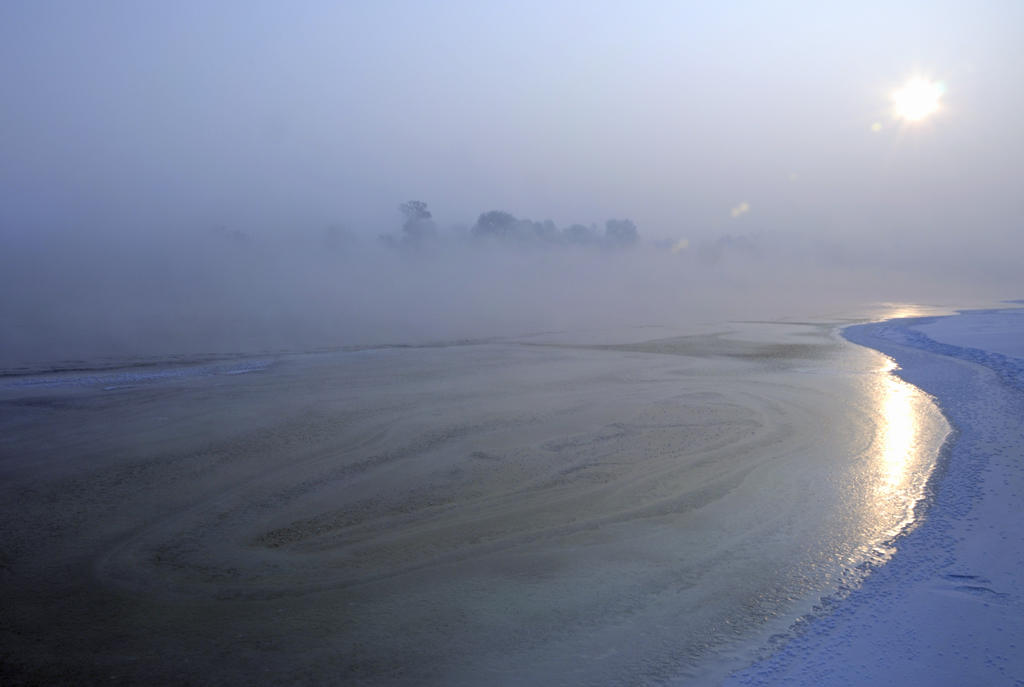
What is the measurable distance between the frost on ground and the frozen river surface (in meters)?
0.22

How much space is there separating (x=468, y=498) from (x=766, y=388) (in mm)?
7313

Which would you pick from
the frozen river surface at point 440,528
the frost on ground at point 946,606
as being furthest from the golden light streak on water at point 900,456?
the frost on ground at point 946,606

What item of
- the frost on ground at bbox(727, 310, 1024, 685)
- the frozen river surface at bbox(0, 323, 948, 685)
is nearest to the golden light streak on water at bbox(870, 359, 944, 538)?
the frozen river surface at bbox(0, 323, 948, 685)

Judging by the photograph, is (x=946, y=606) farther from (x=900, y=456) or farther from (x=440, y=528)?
(x=900, y=456)

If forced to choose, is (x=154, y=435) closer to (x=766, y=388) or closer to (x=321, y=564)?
(x=321, y=564)

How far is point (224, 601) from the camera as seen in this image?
13.8 feet

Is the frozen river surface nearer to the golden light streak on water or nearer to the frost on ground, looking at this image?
the golden light streak on water

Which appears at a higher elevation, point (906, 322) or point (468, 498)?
point (906, 322)

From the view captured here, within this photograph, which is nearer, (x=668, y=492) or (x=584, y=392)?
(x=668, y=492)

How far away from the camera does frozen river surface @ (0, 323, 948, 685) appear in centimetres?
364

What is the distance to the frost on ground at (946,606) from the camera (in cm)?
329

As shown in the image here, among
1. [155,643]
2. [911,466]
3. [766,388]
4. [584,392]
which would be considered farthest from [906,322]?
[155,643]

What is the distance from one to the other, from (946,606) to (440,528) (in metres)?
3.53

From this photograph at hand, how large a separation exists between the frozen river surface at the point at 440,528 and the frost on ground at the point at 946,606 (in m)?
0.22
